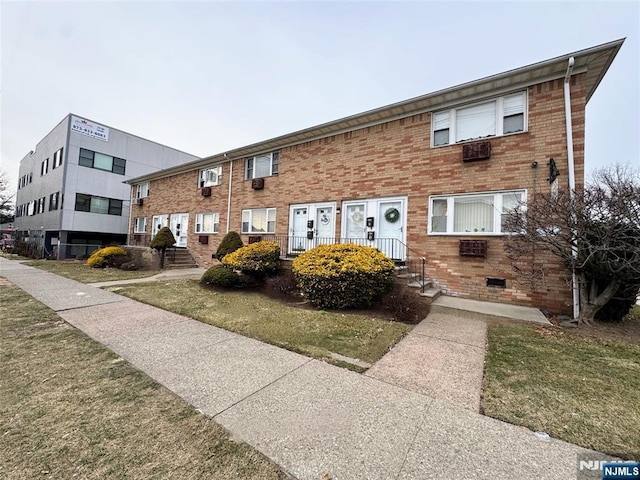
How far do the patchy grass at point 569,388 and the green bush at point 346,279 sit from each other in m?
2.66

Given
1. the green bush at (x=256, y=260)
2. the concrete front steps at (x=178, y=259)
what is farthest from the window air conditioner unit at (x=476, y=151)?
the concrete front steps at (x=178, y=259)

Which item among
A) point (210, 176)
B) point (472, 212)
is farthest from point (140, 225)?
point (472, 212)

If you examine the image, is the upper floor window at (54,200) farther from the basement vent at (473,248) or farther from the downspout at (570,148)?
the downspout at (570,148)

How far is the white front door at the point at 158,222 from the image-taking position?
1739 centimetres

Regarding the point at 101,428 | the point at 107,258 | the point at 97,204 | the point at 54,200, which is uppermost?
the point at 54,200

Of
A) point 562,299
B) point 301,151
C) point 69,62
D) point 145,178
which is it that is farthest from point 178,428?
point 145,178

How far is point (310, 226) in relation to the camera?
1077 cm

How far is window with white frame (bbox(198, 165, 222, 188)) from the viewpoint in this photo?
14586 millimetres

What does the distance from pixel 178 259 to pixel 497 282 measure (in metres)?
15.0

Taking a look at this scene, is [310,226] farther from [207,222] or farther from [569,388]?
[569,388]

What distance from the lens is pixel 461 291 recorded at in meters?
7.58

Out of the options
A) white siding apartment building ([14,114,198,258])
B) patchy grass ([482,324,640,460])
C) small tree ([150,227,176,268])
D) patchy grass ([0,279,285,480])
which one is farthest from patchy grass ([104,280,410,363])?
white siding apartment building ([14,114,198,258])

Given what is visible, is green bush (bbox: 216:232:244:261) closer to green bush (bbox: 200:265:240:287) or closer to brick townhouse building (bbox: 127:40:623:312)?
brick townhouse building (bbox: 127:40:623:312)

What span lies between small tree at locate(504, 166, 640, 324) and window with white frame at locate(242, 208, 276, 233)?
29.4ft
